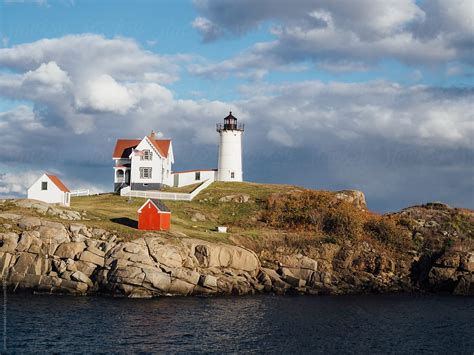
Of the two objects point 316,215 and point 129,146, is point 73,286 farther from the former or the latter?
point 129,146

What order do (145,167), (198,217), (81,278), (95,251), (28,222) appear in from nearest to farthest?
(81,278) < (95,251) < (28,222) < (198,217) < (145,167)

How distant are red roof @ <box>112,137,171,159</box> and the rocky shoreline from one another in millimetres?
31035

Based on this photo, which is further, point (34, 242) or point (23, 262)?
point (34, 242)

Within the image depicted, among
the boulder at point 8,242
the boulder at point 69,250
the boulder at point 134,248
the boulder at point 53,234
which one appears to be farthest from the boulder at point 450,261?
the boulder at point 8,242

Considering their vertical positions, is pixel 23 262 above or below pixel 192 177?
below

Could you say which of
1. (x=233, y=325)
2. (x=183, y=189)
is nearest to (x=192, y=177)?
(x=183, y=189)

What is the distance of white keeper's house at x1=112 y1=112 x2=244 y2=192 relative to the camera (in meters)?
82.9

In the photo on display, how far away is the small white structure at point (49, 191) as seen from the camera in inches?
2685

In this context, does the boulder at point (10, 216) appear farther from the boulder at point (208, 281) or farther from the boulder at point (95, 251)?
the boulder at point (208, 281)

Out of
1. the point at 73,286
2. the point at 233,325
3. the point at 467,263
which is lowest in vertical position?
the point at 233,325

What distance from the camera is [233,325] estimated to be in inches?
1582

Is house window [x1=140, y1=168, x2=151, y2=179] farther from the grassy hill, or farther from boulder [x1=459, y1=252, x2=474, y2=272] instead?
boulder [x1=459, y1=252, x2=474, y2=272]

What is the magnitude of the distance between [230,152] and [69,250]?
43322 mm

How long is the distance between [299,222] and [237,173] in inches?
953
